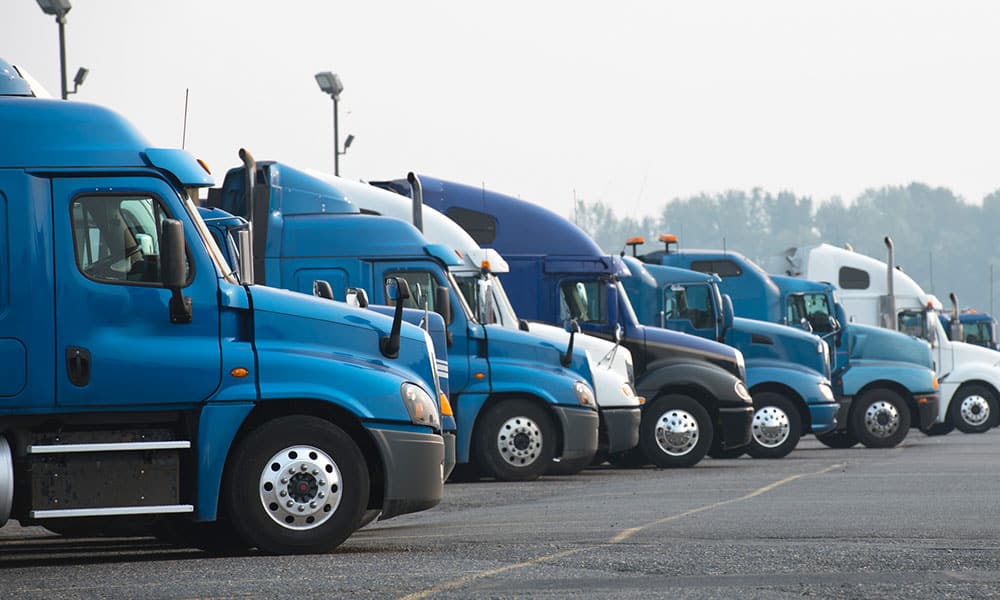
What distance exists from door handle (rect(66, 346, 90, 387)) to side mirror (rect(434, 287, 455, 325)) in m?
6.94

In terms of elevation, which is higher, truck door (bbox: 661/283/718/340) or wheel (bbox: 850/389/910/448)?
truck door (bbox: 661/283/718/340)

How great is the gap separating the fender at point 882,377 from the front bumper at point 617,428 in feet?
23.3

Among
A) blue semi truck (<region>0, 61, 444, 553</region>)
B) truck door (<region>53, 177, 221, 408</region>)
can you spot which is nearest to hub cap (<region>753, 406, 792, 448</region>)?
blue semi truck (<region>0, 61, 444, 553</region>)

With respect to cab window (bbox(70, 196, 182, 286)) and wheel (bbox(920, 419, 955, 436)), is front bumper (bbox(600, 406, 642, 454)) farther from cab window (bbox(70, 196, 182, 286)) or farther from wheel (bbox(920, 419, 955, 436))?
wheel (bbox(920, 419, 955, 436))

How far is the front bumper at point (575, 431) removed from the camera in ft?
61.2

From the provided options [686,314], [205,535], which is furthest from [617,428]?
[205,535]

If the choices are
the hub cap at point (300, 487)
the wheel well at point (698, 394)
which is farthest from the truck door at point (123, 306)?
the wheel well at point (698, 394)

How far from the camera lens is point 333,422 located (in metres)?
11.1

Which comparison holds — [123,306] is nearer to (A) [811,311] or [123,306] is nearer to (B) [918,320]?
(A) [811,311]

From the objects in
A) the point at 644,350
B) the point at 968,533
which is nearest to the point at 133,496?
the point at 968,533

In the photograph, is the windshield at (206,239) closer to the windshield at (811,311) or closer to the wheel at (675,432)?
the wheel at (675,432)

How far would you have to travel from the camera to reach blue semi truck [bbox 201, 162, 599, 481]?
18.4 meters

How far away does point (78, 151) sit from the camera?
34.9 feet

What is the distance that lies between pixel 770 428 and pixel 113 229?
49.1 feet
